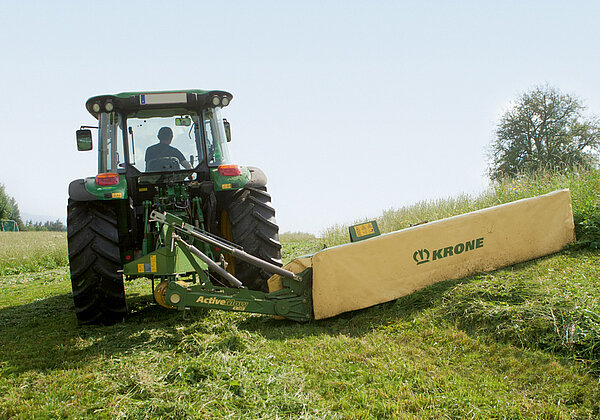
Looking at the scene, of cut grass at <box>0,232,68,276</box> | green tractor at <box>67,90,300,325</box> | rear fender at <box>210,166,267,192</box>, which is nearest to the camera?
green tractor at <box>67,90,300,325</box>

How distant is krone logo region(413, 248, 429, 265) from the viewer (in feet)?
14.0

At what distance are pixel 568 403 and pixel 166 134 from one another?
4681mm

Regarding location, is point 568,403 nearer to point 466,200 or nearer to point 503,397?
point 503,397

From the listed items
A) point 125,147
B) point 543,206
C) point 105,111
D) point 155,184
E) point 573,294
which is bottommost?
point 573,294

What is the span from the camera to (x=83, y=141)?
5477 millimetres

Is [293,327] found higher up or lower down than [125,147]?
lower down

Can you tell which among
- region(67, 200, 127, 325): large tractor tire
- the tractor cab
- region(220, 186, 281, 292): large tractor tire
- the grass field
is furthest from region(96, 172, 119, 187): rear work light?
the grass field

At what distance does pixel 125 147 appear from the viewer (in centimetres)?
534

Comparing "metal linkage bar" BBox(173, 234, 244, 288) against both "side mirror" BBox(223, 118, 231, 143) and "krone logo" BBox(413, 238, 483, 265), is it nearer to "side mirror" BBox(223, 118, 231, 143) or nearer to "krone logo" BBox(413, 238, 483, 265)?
"krone logo" BBox(413, 238, 483, 265)

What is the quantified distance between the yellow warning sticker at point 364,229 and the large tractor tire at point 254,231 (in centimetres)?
93

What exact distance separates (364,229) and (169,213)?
5.95 ft

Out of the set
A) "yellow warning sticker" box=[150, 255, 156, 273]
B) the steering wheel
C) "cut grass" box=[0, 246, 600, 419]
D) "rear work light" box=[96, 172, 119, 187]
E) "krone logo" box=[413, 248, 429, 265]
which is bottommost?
"cut grass" box=[0, 246, 600, 419]

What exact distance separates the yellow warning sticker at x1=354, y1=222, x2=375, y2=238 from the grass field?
666mm

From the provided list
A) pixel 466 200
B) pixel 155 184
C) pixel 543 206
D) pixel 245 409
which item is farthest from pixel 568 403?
pixel 466 200
